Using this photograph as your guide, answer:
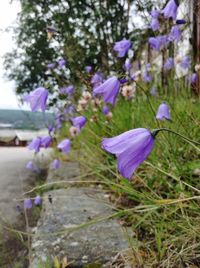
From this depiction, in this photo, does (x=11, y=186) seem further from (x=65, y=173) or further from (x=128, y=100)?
(x=128, y=100)

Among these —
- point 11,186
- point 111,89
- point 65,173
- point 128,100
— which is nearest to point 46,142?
point 65,173

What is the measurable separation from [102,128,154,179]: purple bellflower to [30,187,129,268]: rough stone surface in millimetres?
298

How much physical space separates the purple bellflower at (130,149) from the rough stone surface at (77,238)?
0.30 m

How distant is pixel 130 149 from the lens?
721 mm

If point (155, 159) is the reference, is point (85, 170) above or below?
below

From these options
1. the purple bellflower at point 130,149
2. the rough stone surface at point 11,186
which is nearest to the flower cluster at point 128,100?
the purple bellflower at point 130,149

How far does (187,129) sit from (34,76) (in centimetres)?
1404

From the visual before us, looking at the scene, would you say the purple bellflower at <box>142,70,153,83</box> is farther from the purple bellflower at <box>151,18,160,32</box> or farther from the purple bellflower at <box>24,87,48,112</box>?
the purple bellflower at <box>24,87,48,112</box>

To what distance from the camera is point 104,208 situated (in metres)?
1.66

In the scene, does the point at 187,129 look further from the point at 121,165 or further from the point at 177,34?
the point at 121,165

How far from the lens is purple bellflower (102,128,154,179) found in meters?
0.71

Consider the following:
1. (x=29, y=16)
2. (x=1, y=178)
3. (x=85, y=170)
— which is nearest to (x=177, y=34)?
(x=85, y=170)

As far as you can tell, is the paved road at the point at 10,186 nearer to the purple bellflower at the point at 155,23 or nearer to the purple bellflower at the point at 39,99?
the purple bellflower at the point at 39,99

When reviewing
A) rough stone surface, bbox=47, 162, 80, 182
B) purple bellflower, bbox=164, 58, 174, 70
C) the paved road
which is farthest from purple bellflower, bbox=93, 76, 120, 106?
rough stone surface, bbox=47, 162, 80, 182
